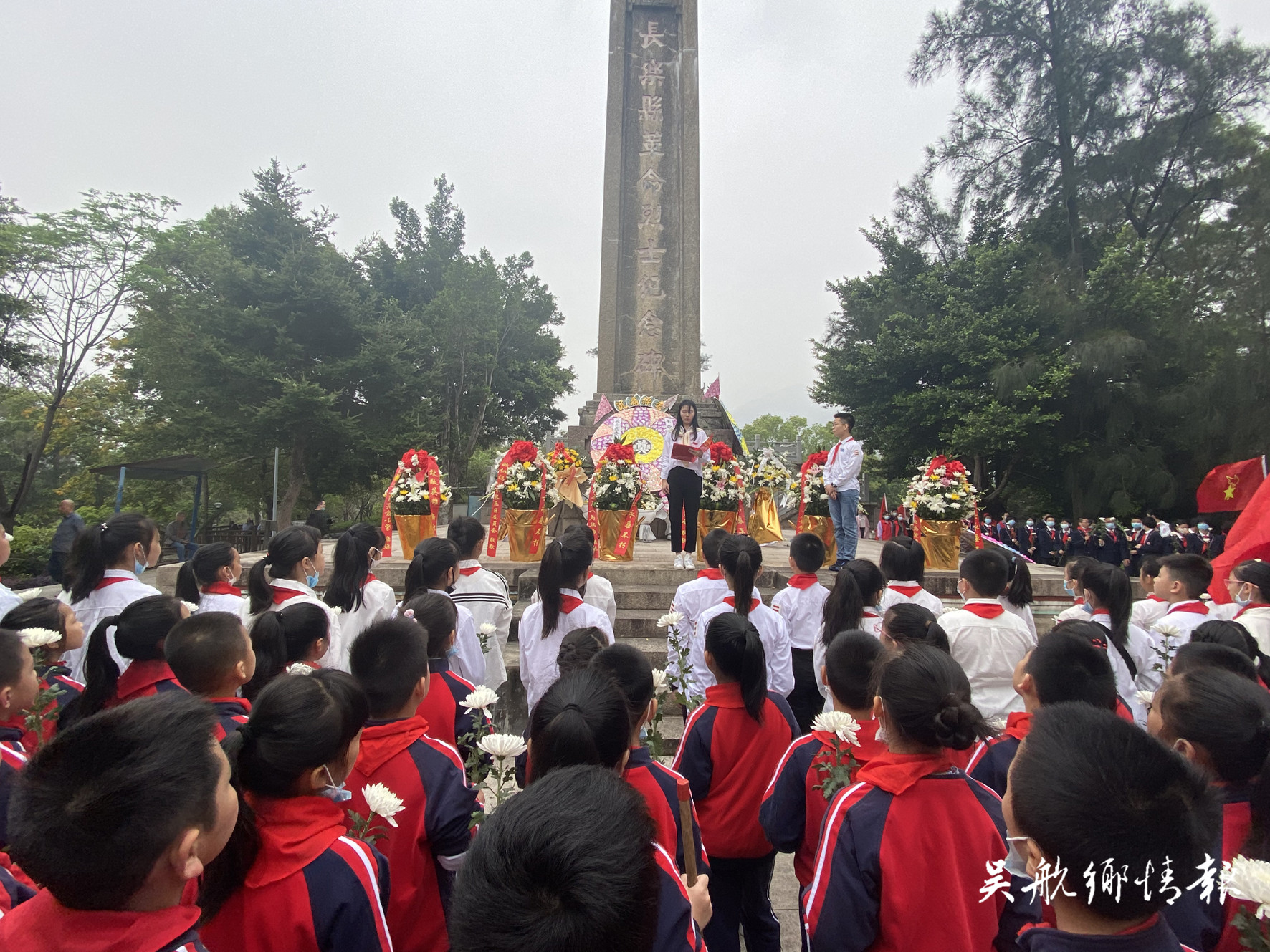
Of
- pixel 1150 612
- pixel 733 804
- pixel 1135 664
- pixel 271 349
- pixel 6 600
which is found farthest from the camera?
pixel 271 349

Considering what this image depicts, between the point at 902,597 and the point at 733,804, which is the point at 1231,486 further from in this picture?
the point at 733,804

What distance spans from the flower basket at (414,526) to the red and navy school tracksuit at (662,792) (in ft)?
21.7

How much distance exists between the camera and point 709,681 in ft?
11.5

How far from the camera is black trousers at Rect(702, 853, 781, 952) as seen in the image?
2.16 m

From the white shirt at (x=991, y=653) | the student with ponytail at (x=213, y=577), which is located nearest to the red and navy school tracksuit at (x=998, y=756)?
the white shirt at (x=991, y=653)

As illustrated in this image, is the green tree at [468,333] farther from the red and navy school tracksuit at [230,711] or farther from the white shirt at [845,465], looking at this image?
the red and navy school tracksuit at [230,711]

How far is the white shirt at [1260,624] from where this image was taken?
119 inches

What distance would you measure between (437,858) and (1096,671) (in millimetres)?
1877

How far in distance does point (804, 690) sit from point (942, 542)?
5.03m

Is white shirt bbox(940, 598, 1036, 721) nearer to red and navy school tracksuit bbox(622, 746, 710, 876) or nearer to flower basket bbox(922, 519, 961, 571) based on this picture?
red and navy school tracksuit bbox(622, 746, 710, 876)

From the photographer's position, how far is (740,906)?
2.26 m

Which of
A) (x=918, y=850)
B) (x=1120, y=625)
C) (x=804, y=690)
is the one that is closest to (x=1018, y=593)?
(x=1120, y=625)

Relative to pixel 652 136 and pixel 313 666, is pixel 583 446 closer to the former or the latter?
pixel 652 136

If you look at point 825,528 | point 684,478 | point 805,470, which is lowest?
point 825,528
